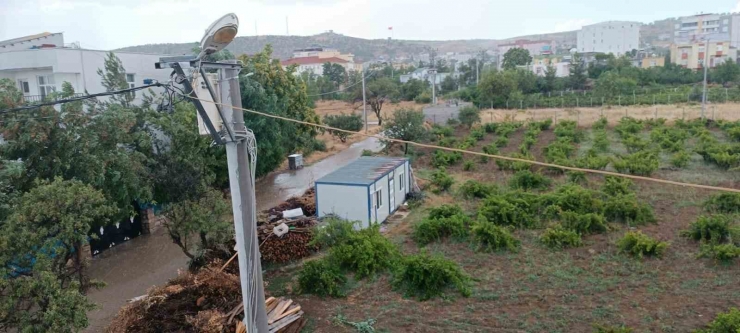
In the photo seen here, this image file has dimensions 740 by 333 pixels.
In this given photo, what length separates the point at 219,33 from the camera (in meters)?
6.00

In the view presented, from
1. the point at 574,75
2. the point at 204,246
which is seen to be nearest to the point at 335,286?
the point at 204,246

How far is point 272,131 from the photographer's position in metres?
20.7

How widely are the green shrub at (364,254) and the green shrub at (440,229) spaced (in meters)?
1.61

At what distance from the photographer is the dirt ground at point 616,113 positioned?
3509 centimetres

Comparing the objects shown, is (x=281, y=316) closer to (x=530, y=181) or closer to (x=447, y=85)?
(x=530, y=181)

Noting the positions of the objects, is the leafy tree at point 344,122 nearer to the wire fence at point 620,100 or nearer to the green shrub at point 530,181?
the green shrub at point 530,181

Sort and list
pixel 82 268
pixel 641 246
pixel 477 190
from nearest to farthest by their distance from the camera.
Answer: pixel 82 268, pixel 641 246, pixel 477 190

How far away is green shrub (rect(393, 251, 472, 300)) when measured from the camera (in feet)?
34.3

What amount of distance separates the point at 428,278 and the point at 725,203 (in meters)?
9.12

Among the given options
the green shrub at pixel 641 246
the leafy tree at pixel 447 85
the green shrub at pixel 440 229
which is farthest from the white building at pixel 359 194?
the leafy tree at pixel 447 85

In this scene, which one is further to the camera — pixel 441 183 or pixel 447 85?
pixel 447 85

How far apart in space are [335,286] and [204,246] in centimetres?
303

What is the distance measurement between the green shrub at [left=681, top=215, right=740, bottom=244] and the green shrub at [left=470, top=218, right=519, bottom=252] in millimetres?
3885

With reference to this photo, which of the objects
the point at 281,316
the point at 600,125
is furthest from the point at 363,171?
the point at 600,125
